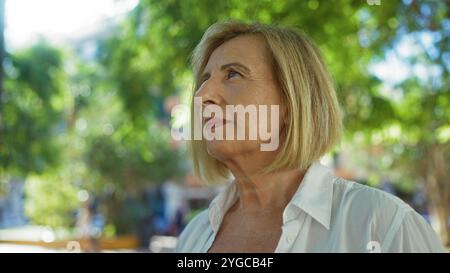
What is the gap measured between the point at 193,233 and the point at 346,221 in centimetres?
38

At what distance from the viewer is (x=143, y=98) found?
413 cm

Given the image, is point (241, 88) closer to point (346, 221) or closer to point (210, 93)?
point (210, 93)

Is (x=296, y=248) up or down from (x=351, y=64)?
down

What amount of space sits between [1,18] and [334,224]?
1.18m

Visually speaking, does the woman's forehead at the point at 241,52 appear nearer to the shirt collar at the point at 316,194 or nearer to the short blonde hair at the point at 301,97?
the short blonde hair at the point at 301,97

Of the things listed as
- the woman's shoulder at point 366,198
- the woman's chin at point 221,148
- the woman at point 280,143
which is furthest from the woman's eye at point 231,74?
the woman's shoulder at point 366,198

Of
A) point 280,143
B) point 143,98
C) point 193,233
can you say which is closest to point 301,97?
point 280,143

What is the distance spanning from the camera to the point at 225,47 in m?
1.01

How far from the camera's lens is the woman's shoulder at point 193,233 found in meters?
1.11

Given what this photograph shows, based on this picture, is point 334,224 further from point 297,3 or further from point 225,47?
point 297,3

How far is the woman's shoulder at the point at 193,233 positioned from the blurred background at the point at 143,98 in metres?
0.10

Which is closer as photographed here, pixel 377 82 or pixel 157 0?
Result: pixel 157 0

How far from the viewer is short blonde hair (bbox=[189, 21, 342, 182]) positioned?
94 cm
